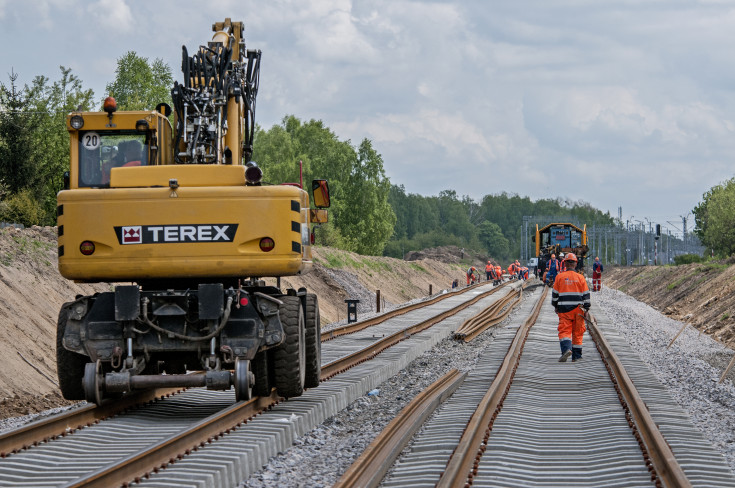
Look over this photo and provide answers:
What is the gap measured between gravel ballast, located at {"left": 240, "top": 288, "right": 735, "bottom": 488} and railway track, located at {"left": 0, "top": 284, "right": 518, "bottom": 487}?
8.3 inches

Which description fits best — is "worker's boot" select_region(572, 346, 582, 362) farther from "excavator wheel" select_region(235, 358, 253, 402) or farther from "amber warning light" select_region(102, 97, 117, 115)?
"amber warning light" select_region(102, 97, 117, 115)

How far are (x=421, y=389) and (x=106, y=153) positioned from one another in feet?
18.0

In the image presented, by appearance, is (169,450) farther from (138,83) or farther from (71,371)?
(138,83)

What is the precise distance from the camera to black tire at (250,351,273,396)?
1053cm

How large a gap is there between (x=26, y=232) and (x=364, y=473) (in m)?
17.5

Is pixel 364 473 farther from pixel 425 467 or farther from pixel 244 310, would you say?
pixel 244 310

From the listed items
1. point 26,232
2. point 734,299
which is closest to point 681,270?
point 734,299

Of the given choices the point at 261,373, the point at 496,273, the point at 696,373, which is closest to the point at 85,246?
the point at 261,373

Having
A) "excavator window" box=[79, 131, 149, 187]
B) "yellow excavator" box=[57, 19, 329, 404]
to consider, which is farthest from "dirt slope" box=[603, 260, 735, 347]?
"excavator window" box=[79, 131, 149, 187]

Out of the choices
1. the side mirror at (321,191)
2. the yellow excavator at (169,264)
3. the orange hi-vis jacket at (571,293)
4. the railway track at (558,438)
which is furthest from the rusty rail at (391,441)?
the orange hi-vis jacket at (571,293)

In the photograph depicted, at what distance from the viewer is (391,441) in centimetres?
858

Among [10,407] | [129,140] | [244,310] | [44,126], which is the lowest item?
Result: [10,407]

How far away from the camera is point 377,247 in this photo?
84500 millimetres

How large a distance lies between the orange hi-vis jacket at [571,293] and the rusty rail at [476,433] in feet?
4.62
